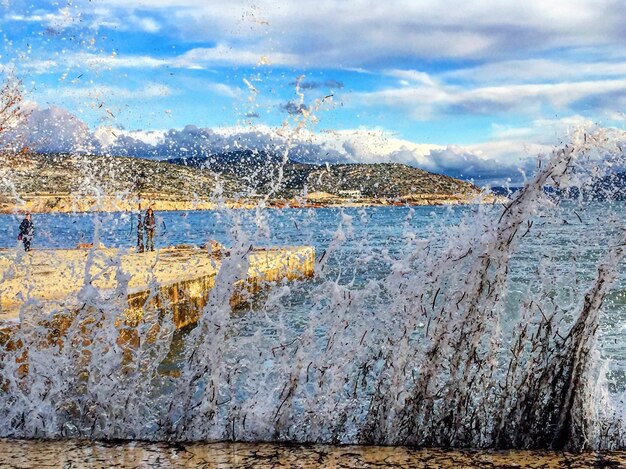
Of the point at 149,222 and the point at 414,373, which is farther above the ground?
the point at 149,222

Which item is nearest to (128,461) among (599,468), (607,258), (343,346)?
(343,346)

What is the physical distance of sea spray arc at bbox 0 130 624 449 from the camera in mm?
4055

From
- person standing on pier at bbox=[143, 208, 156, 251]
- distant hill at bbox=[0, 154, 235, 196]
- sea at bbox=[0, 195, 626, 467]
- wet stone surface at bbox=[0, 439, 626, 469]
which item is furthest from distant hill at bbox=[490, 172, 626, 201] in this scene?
distant hill at bbox=[0, 154, 235, 196]

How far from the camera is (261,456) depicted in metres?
3.36

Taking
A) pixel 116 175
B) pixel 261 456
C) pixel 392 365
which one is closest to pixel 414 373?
pixel 392 365

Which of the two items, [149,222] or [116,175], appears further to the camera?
[116,175]

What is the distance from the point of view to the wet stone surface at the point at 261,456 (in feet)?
10.6

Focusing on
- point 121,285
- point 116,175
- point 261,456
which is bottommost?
point 261,456

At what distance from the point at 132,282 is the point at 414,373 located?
1307 cm

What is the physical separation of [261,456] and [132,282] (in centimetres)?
1382

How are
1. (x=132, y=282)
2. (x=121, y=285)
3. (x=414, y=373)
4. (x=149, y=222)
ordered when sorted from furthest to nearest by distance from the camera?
1. (x=149, y=222)
2. (x=132, y=282)
3. (x=121, y=285)
4. (x=414, y=373)

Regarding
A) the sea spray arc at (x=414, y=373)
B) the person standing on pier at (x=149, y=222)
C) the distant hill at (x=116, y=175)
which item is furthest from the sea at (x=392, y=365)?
the distant hill at (x=116, y=175)

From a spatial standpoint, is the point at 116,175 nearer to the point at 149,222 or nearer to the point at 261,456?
the point at 149,222

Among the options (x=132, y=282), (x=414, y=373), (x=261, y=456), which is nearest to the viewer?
(x=261, y=456)
